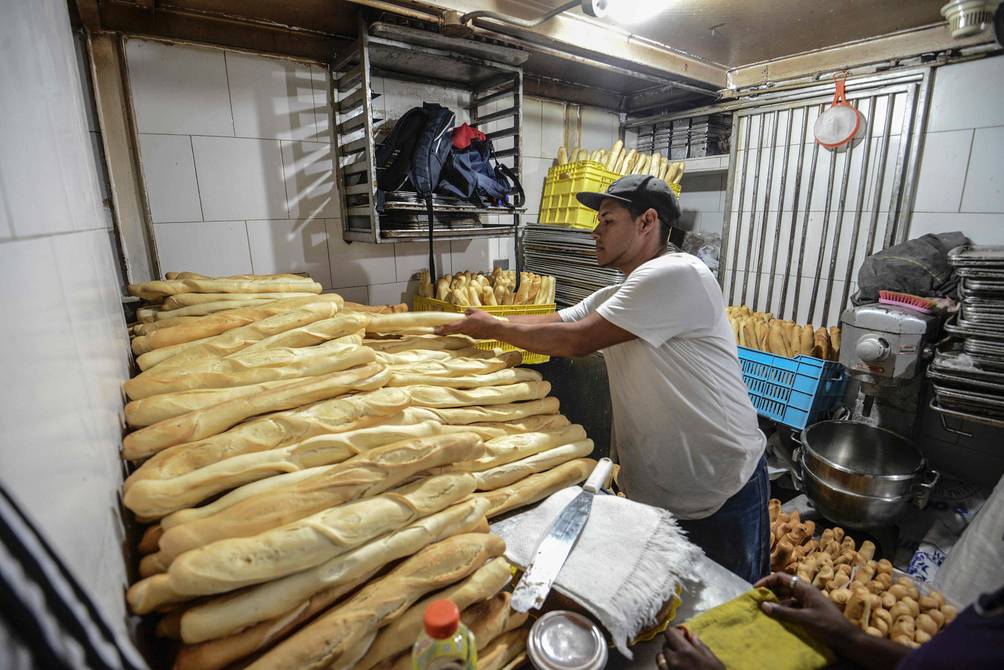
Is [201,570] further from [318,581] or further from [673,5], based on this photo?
[673,5]

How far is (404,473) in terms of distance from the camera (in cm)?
98

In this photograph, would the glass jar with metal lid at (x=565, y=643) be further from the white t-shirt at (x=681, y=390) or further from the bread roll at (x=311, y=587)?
the white t-shirt at (x=681, y=390)

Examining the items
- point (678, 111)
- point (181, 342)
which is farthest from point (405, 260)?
point (678, 111)

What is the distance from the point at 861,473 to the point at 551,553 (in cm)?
263

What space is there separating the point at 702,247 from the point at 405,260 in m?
2.96

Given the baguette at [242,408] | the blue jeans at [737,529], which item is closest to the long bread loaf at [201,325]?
the baguette at [242,408]

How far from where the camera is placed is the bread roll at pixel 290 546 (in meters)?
0.72

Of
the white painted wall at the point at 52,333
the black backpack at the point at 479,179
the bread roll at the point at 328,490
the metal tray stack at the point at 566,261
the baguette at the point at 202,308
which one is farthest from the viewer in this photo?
the metal tray stack at the point at 566,261

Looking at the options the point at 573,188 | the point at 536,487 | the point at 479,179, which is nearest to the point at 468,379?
the point at 536,487

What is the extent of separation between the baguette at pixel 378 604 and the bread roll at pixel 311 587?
3 centimetres

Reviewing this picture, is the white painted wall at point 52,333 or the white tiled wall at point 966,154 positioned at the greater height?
the white tiled wall at point 966,154

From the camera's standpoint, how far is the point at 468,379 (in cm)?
137

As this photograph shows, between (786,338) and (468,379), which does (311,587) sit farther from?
(786,338)

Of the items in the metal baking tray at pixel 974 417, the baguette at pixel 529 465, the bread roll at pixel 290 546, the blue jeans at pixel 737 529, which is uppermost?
the bread roll at pixel 290 546
